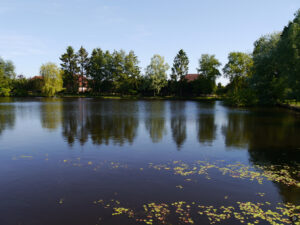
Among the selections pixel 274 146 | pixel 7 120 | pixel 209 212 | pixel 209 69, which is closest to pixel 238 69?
pixel 209 69

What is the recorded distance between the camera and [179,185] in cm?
1040

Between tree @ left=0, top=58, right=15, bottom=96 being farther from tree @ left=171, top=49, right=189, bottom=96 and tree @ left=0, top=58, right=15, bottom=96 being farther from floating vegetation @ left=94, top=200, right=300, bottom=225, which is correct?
floating vegetation @ left=94, top=200, right=300, bottom=225

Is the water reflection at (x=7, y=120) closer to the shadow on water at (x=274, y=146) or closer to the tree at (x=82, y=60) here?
the shadow on water at (x=274, y=146)

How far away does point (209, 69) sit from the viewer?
105062mm

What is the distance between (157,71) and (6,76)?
6926 centimetres

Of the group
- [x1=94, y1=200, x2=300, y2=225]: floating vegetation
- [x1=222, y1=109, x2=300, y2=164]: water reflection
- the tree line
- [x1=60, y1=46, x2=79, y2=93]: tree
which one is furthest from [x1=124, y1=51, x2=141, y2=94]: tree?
[x1=94, y1=200, x2=300, y2=225]: floating vegetation

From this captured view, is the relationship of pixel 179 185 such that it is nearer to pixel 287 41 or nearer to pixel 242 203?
pixel 242 203

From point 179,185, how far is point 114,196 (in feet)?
9.10

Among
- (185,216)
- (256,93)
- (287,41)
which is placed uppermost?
(287,41)

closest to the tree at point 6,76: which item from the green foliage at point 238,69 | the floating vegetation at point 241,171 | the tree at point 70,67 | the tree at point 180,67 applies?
the tree at point 70,67

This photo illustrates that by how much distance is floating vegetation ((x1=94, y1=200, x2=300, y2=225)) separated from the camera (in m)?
7.69

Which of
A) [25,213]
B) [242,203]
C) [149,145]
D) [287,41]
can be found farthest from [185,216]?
[287,41]

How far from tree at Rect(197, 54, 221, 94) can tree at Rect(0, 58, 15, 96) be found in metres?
85.1

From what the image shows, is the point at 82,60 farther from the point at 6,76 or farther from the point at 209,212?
the point at 209,212
